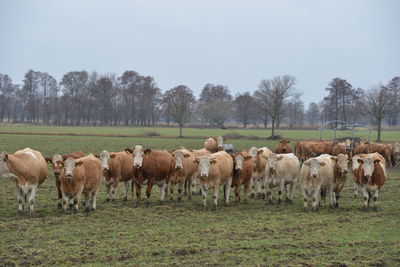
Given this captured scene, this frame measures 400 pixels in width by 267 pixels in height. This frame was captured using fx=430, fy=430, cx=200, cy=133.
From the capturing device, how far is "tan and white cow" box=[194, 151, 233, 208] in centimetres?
1303

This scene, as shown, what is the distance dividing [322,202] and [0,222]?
32.2 ft

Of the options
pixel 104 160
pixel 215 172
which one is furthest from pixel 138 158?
pixel 215 172

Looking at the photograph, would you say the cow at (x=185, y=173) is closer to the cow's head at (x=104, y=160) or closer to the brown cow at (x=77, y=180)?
the cow's head at (x=104, y=160)

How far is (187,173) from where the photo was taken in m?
14.9

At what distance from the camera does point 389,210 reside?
12.9 meters

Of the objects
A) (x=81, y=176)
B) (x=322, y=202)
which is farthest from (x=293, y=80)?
(x=81, y=176)

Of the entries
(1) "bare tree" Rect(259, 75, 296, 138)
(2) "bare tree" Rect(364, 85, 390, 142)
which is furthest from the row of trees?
(2) "bare tree" Rect(364, 85, 390, 142)

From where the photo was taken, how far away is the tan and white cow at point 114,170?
1360cm

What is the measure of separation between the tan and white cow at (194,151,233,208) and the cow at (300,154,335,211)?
237 cm

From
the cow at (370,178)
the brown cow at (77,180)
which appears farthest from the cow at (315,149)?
the brown cow at (77,180)

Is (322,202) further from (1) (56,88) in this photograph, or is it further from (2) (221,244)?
(1) (56,88)

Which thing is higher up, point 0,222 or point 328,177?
point 328,177

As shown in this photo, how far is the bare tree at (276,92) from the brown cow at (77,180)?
48.0 meters

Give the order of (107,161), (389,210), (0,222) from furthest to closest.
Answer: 1. (107,161)
2. (389,210)
3. (0,222)
